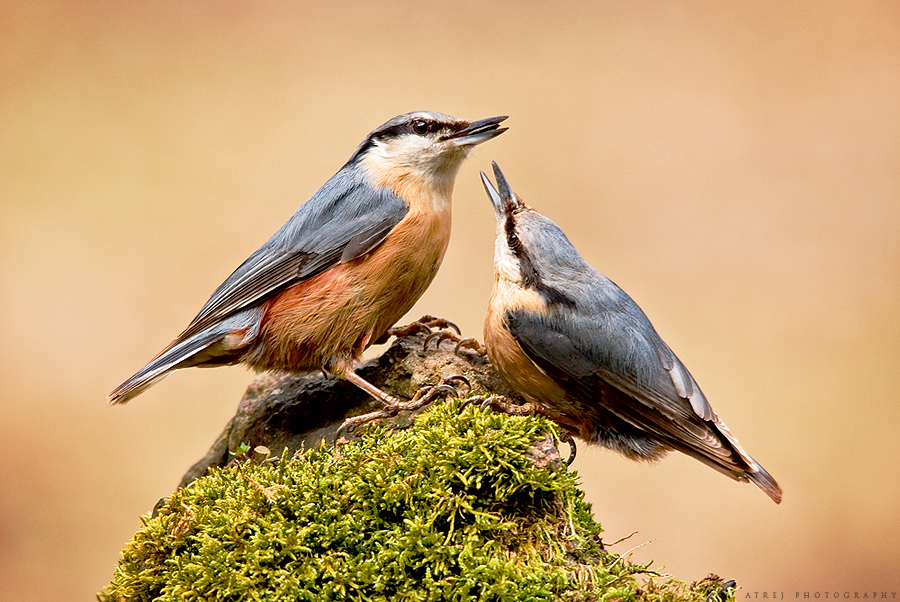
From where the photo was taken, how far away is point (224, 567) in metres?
2.07

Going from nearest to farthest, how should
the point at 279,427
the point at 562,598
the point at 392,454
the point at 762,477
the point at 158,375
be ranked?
the point at 562,598, the point at 392,454, the point at 762,477, the point at 158,375, the point at 279,427

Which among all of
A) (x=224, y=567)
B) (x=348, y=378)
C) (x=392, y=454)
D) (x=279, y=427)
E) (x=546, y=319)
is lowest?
(x=224, y=567)

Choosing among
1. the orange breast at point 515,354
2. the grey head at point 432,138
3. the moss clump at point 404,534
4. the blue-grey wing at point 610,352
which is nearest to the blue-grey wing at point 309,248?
the grey head at point 432,138

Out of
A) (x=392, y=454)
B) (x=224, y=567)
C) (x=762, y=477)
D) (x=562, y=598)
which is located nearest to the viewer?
(x=562, y=598)

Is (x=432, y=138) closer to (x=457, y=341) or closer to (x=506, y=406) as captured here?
(x=457, y=341)

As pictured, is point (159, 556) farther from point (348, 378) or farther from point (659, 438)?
point (659, 438)

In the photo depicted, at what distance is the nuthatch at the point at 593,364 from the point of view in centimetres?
267

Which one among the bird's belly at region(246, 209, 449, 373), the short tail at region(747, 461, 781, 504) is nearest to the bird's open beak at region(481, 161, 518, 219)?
the bird's belly at region(246, 209, 449, 373)

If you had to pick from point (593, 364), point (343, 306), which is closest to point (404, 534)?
point (593, 364)

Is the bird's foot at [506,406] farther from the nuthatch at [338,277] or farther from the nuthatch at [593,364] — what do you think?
the nuthatch at [338,277]

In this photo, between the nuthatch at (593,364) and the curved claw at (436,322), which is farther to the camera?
the curved claw at (436,322)

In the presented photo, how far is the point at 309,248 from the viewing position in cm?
316

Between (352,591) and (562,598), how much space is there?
0.54 metres

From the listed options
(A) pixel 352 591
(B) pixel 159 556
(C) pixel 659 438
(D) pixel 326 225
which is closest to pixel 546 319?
(C) pixel 659 438
